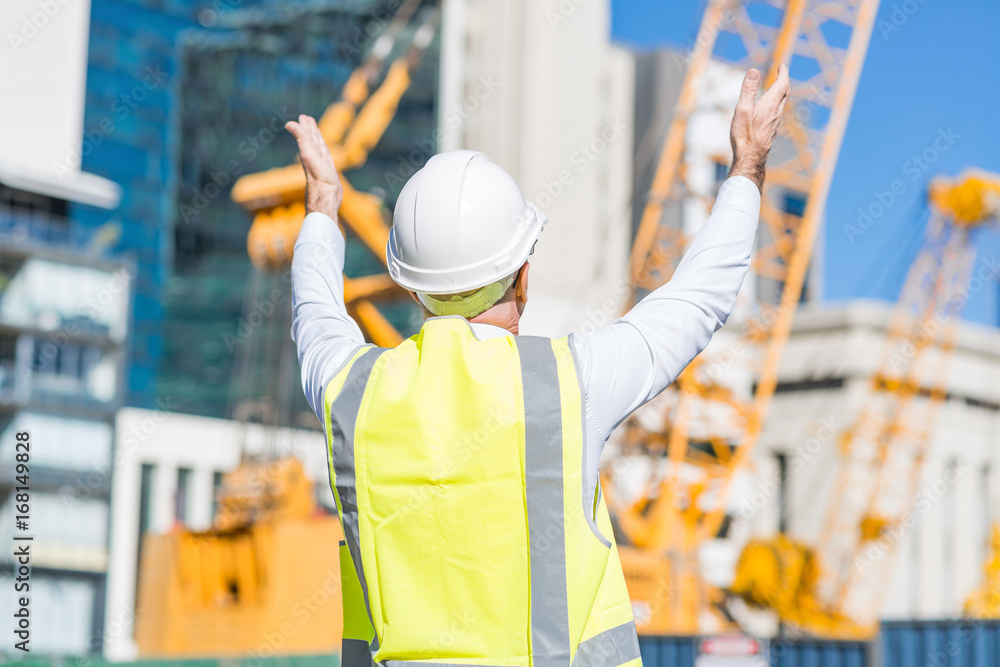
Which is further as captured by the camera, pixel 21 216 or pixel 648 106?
pixel 648 106

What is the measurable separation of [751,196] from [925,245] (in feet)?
128

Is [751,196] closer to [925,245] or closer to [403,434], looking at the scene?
[403,434]

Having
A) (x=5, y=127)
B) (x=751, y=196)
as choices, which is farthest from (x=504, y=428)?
(x=5, y=127)

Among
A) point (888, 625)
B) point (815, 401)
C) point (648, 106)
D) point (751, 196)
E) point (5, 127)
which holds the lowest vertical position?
point (888, 625)

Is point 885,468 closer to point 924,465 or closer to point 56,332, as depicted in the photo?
point 924,465

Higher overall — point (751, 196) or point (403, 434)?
point (751, 196)

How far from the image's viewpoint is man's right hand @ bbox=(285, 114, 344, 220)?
7.87 feet

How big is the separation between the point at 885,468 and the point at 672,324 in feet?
145

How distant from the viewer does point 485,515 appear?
1.77 meters

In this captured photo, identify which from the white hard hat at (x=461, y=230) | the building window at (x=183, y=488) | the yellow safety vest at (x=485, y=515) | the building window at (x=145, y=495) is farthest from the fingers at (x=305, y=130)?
the building window at (x=183, y=488)

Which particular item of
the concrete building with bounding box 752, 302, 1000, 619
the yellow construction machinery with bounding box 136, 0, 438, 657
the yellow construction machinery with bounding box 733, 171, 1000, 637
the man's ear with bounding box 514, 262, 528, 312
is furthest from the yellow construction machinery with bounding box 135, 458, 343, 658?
the concrete building with bounding box 752, 302, 1000, 619

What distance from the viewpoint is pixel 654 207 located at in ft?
95.7

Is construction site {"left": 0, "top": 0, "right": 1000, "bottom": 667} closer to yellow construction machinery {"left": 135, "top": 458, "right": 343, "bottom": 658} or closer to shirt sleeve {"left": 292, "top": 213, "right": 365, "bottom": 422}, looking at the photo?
yellow construction machinery {"left": 135, "top": 458, "right": 343, "bottom": 658}

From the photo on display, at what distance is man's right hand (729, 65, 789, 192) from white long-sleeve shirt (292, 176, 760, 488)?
52 mm
